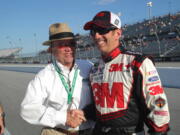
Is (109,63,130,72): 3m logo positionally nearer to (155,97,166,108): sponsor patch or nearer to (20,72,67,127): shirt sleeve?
(155,97,166,108): sponsor patch

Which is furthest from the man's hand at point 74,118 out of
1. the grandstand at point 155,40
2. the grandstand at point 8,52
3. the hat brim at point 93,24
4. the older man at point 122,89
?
the grandstand at point 8,52

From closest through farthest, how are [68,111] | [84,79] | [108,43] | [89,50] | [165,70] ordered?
[108,43] < [68,111] < [84,79] < [165,70] < [89,50]

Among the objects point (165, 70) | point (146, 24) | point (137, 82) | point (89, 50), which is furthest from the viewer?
point (146, 24)

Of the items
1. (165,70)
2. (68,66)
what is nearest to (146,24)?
(165,70)

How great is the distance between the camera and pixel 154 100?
5.05ft

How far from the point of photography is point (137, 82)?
A: 1.58 metres

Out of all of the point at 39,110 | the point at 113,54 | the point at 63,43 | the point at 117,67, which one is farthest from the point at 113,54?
the point at 39,110

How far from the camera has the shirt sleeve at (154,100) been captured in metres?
1.52

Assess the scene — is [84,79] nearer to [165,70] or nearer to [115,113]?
[115,113]

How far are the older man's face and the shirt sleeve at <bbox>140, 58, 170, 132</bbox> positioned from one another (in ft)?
2.63

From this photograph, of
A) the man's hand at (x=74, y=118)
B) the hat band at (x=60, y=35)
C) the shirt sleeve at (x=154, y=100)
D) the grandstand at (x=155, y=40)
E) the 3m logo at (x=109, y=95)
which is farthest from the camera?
the grandstand at (x=155, y=40)

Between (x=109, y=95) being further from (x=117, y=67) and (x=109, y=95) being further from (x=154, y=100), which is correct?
(x=154, y=100)

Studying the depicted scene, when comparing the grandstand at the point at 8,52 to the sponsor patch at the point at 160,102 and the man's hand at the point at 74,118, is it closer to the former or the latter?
the man's hand at the point at 74,118

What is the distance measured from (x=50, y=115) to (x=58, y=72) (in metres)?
0.41
